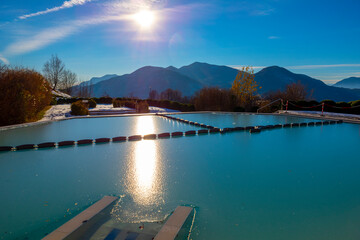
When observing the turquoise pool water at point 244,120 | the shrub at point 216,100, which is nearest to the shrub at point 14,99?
the turquoise pool water at point 244,120

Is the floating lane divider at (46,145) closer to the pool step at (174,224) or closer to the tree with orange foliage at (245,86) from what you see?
the pool step at (174,224)

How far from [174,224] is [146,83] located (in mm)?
131339

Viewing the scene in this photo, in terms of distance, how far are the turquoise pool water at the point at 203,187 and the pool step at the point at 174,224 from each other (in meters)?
0.15

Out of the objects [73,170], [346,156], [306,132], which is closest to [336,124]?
→ [306,132]

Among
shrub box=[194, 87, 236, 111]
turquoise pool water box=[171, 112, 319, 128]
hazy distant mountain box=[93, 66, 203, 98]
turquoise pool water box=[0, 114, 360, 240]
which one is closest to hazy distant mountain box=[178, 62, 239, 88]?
hazy distant mountain box=[93, 66, 203, 98]

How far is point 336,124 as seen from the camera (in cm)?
956

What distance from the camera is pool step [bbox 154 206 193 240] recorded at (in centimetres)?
214

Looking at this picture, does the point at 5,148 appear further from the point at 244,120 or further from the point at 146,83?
the point at 146,83

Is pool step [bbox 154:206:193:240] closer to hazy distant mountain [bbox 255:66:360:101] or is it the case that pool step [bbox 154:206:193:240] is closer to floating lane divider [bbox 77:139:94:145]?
floating lane divider [bbox 77:139:94:145]

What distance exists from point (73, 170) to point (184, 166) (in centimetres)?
197

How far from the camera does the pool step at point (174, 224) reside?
2.14 m

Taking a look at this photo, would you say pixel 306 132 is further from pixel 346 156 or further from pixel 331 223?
pixel 331 223

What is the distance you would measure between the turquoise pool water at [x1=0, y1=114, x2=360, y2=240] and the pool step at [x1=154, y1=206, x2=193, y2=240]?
149 mm

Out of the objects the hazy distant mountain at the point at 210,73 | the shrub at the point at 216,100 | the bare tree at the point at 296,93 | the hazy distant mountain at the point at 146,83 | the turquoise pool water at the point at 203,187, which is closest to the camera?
the turquoise pool water at the point at 203,187
